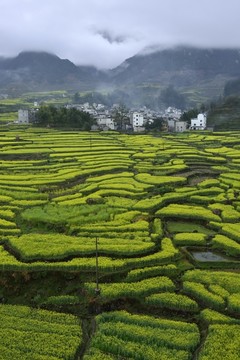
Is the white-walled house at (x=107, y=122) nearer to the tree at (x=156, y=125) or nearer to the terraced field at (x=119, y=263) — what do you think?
the tree at (x=156, y=125)

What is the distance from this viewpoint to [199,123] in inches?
3556

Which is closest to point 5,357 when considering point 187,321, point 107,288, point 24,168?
point 107,288

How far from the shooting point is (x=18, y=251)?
70.6ft

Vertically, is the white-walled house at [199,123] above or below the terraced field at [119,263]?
above

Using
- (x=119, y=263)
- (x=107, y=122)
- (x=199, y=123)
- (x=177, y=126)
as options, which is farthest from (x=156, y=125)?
(x=119, y=263)

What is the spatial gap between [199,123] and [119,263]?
73489 millimetres

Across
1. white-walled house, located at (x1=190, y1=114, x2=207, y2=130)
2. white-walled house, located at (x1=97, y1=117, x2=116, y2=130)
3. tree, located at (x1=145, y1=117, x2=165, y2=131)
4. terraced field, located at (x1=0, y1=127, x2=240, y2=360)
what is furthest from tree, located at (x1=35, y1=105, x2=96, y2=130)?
terraced field, located at (x1=0, y1=127, x2=240, y2=360)

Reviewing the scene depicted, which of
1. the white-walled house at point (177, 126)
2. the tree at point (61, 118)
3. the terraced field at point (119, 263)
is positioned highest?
the tree at point (61, 118)

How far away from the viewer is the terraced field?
596 inches

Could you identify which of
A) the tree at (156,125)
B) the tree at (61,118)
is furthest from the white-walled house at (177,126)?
the tree at (61,118)

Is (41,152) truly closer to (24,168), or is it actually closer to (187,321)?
(24,168)

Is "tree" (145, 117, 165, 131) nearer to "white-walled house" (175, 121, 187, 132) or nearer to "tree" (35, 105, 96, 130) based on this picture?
"white-walled house" (175, 121, 187, 132)

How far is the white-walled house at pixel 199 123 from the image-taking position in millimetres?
89375

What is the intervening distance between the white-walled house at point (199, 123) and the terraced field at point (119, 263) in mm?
50651
